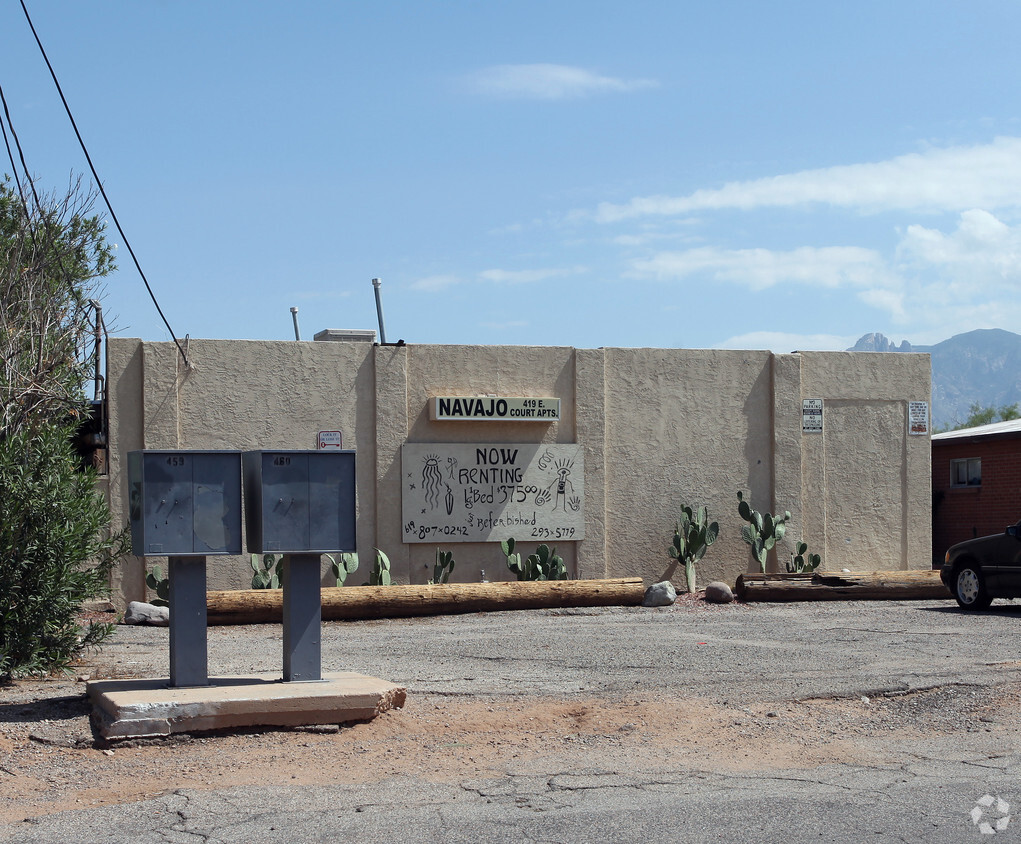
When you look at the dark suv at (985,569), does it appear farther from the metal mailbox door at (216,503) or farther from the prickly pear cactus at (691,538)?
the metal mailbox door at (216,503)

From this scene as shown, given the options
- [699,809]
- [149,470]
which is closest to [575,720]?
[699,809]

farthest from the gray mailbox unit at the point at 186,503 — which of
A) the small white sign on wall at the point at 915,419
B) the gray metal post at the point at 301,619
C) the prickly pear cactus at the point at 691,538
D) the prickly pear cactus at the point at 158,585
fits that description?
the small white sign on wall at the point at 915,419

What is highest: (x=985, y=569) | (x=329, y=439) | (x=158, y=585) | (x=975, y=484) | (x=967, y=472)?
(x=329, y=439)

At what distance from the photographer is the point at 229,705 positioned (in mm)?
7492

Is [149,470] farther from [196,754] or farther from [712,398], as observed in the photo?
[712,398]

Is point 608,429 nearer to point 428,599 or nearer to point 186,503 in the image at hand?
point 428,599

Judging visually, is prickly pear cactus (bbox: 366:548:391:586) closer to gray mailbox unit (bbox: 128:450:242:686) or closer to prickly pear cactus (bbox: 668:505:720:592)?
prickly pear cactus (bbox: 668:505:720:592)

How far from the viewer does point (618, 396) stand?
19.5 m

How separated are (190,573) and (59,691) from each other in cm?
193

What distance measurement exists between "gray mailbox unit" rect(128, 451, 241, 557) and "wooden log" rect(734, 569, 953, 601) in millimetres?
10968

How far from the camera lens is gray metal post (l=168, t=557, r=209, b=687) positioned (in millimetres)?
8156

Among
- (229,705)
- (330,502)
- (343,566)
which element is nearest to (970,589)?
(343,566)

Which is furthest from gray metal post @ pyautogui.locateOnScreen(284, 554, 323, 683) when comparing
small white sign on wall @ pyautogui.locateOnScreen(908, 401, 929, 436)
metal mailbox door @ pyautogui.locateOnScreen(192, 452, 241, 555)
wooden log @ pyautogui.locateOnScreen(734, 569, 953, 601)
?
small white sign on wall @ pyautogui.locateOnScreen(908, 401, 929, 436)

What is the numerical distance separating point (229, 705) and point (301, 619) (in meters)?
1.01
